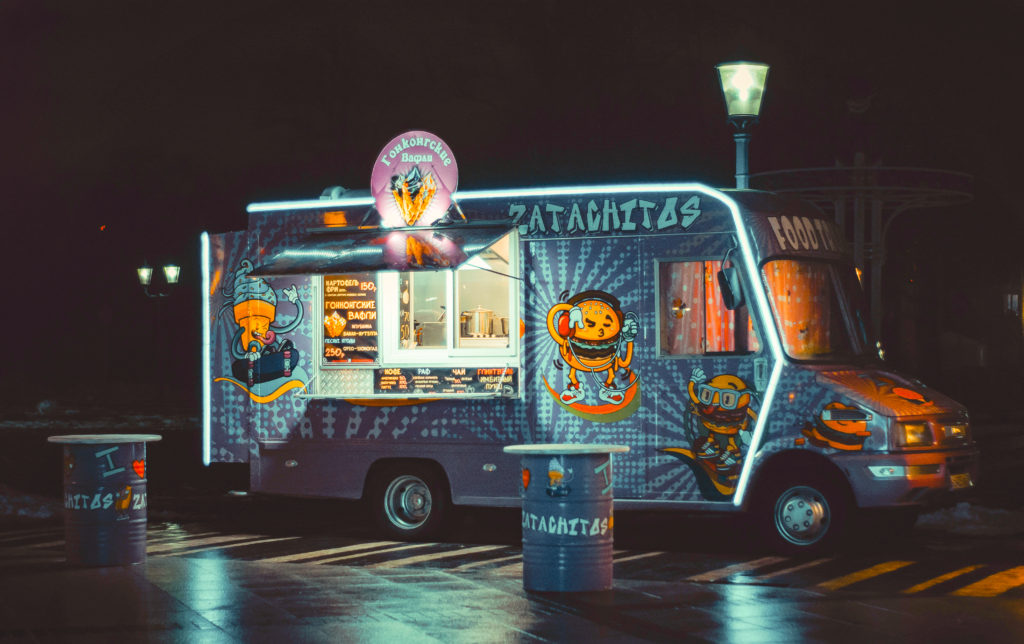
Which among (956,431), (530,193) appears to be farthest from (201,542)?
(956,431)

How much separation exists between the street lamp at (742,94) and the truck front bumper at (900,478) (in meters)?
3.24

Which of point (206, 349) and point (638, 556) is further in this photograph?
point (206, 349)

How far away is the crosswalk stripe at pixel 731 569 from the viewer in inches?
410

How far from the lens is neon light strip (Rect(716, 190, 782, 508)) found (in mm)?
11664

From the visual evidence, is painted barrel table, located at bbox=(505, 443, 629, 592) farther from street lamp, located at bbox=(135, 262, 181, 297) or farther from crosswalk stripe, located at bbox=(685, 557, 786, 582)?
street lamp, located at bbox=(135, 262, 181, 297)

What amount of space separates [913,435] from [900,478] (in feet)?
1.24

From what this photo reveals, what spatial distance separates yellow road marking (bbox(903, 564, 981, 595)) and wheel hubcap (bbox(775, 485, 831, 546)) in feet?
3.84

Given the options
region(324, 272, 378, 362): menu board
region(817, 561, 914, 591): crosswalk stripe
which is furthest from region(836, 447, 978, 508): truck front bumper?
region(324, 272, 378, 362): menu board

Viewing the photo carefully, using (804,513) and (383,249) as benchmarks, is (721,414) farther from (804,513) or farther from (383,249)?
(383,249)

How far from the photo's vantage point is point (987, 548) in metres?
12.1

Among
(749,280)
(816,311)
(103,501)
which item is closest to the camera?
(103,501)

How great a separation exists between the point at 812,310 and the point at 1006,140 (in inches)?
789

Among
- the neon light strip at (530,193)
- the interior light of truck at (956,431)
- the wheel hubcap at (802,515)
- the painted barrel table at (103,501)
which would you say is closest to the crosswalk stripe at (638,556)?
the wheel hubcap at (802,515)

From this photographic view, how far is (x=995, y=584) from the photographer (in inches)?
395
